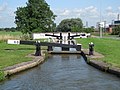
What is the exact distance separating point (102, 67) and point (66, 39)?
20389 millimetres

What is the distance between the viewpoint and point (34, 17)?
77.4 metres

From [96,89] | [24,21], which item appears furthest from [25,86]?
[24,21]

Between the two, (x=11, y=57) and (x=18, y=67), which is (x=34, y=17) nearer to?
(x=11, y=57)

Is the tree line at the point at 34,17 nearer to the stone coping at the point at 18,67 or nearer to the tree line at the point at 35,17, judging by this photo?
the tree line at the point at 35,17

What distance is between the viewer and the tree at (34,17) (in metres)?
75.9

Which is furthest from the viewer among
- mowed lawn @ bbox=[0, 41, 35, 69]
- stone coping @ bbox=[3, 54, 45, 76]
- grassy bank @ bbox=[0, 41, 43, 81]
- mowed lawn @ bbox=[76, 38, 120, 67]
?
mowed lawn @ bbox=[76, 38, 120, 67]

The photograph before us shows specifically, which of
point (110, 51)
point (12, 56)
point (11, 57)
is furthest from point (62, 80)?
point (110, 51)

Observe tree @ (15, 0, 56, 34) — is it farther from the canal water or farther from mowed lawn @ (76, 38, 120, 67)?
the canal water

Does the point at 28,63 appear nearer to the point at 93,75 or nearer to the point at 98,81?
the point at 93,75

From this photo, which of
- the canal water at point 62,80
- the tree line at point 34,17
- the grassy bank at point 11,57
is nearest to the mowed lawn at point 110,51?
the canal water at point 62,80

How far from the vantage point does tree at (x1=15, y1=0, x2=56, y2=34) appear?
75875mm

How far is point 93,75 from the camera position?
16234 millimetres

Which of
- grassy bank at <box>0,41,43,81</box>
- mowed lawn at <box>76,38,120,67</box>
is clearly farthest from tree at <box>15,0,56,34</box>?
grassy bank at <box>0,41,43,81</box>

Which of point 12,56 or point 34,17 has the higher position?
point 34,17
